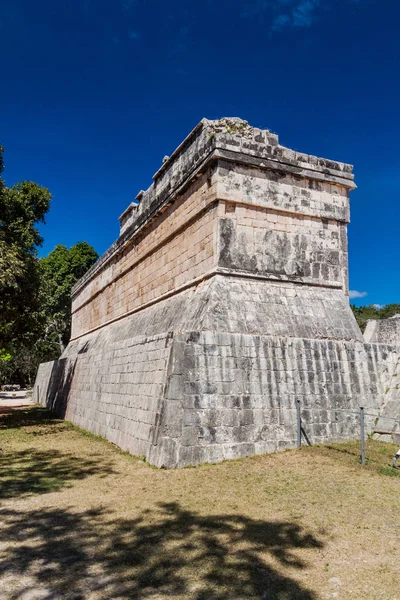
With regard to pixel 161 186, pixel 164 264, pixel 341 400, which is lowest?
pixel 341 400

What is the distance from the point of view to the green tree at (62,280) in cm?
3381

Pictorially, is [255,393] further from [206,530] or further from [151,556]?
[151,556]

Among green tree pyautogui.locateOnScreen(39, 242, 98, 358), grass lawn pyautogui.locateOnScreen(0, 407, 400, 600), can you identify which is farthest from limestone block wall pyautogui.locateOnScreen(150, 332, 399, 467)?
green tree pyautogui.locateOnScreen(39, 242, 98, 358)

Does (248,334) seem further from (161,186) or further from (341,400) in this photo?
(161,186)

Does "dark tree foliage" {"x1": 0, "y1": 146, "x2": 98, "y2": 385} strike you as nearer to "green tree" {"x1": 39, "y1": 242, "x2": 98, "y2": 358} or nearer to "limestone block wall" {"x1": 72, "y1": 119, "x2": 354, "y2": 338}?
"limestone block wall" {"x1": 72, "y1": 119, "x2": 354, "y2": 338}

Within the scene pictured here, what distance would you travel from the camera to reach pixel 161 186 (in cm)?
1293

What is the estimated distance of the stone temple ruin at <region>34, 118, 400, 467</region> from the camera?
764 cm

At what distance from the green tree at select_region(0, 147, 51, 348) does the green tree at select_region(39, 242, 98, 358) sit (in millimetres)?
17656

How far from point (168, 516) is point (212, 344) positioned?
3370 millimetres

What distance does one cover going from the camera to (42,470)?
7426 mm

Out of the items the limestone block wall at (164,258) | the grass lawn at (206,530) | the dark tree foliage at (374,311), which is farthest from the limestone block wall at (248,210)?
the dark tree foliage at (374,311)

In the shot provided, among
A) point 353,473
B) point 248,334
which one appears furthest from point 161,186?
point 353,473

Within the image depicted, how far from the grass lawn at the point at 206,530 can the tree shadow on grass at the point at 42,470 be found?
4cm

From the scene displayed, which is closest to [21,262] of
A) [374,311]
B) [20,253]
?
[20,253]
